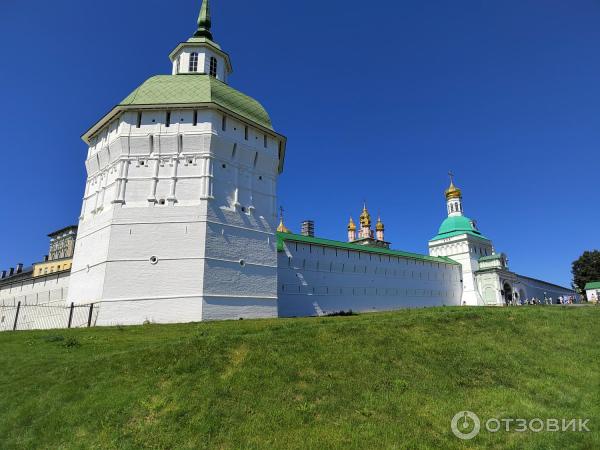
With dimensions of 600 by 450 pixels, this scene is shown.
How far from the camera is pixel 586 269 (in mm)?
57062

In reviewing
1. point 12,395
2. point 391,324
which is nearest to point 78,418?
point 12,395

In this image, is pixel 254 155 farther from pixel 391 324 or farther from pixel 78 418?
pixel 78 418

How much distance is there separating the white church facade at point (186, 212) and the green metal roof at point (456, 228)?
26.6 m

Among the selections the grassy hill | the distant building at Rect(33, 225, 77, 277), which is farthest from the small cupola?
the distant building at Rect(33, 225, 77, 277)

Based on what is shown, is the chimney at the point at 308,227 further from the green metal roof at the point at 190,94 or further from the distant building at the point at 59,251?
the distant building at the point at 59,251

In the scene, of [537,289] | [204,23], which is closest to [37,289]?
[204,23]

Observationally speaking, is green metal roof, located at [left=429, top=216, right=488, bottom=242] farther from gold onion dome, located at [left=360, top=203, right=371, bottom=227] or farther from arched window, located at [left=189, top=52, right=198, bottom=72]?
arched window, located at [left=189, top=52, right=198, bottom=72]

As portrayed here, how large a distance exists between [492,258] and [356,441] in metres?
43.3

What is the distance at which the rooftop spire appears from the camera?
2602 centimetres

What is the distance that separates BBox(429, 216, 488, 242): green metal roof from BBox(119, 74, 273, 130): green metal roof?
31.9 m

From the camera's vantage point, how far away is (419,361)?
29.6 ft

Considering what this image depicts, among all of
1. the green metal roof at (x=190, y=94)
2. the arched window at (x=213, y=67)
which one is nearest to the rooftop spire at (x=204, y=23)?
the arched window at (x=213, y=67)

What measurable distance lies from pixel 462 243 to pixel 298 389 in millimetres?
42246

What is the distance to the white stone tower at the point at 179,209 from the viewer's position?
Result: 17.5m
